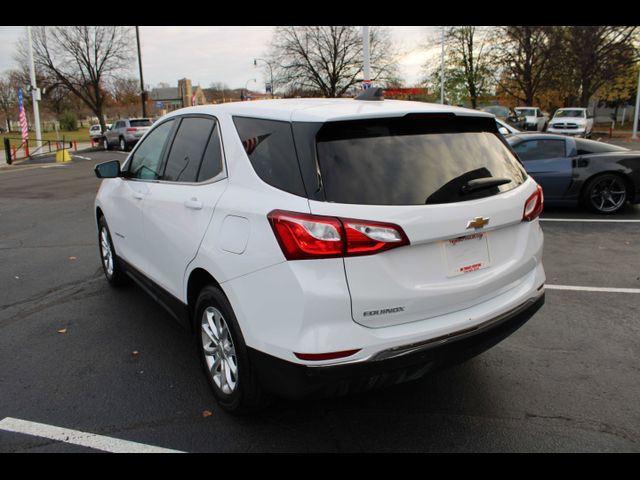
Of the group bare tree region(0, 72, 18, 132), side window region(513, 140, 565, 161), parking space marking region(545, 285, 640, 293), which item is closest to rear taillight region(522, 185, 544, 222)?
parking space marking region(545, 285, 640, 293)

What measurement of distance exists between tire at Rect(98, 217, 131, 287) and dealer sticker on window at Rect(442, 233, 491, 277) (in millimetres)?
3502

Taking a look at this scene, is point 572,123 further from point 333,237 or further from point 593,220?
point 333,237

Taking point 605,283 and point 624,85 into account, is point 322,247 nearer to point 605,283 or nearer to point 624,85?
point 605,283

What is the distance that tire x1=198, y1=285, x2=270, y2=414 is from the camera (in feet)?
Answer: 9.04

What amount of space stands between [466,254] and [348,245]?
710 mm

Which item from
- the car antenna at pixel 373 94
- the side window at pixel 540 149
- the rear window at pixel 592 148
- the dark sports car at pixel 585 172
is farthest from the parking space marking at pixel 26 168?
the car antenna at pixel 373 94

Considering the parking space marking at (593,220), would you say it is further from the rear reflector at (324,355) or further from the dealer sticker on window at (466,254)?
the rear reflector at (324,355)

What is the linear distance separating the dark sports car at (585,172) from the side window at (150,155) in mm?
6737

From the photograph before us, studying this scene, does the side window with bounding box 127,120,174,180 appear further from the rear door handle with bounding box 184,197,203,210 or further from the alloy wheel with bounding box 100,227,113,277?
the alloy wheel with bounding box 100,227,113,277

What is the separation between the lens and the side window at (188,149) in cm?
339
